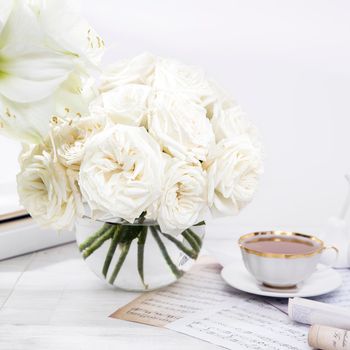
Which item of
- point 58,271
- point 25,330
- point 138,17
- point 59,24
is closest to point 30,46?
point 59,24

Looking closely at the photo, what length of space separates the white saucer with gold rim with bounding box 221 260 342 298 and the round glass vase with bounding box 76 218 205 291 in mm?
92

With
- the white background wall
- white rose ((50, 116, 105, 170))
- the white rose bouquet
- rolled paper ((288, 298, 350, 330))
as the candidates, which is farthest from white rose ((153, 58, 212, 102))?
the white background wall

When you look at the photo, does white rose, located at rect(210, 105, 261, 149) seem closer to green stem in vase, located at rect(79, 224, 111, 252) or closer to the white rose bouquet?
the white rose bouquet

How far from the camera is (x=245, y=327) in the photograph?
2.92ft

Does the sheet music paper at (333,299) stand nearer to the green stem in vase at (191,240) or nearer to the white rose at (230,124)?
the green stem in vase at (191,240)

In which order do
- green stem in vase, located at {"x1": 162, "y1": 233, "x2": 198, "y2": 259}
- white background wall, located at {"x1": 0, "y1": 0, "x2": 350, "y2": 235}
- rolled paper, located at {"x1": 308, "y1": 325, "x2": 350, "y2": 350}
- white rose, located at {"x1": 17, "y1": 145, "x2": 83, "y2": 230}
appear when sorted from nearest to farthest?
rolled paper, located at {"x1": 308, "y1": 325, "x2": 350, "y2": 350}
white rose, located at {"x1": 17, "y1": 145, "x2": 83, "y2": 230}
green stem in vase, located at {"x1": 162, "y1": 233, "x2": 198, "y2": 259}
white background wall, located at {"x1": 0, "y1": 0, "x2": 350, "y2": 235}

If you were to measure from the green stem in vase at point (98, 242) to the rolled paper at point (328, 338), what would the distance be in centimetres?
33

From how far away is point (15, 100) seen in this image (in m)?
0.64

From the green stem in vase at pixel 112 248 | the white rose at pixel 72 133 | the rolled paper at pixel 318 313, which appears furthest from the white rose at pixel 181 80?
the rolled paper at pixel 318 313

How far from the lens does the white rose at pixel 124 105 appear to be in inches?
34.6

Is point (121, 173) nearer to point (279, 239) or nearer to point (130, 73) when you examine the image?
point (130, 73)

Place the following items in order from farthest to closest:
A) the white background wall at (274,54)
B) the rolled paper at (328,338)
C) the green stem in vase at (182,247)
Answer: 1. the white background wall at (274,54)
2. the green stem in vase at (182,247)
3. the rolled paper at (328,338)

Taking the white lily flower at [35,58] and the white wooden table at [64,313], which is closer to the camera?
the white lily flower at [35,58]

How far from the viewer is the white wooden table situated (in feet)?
2.76
